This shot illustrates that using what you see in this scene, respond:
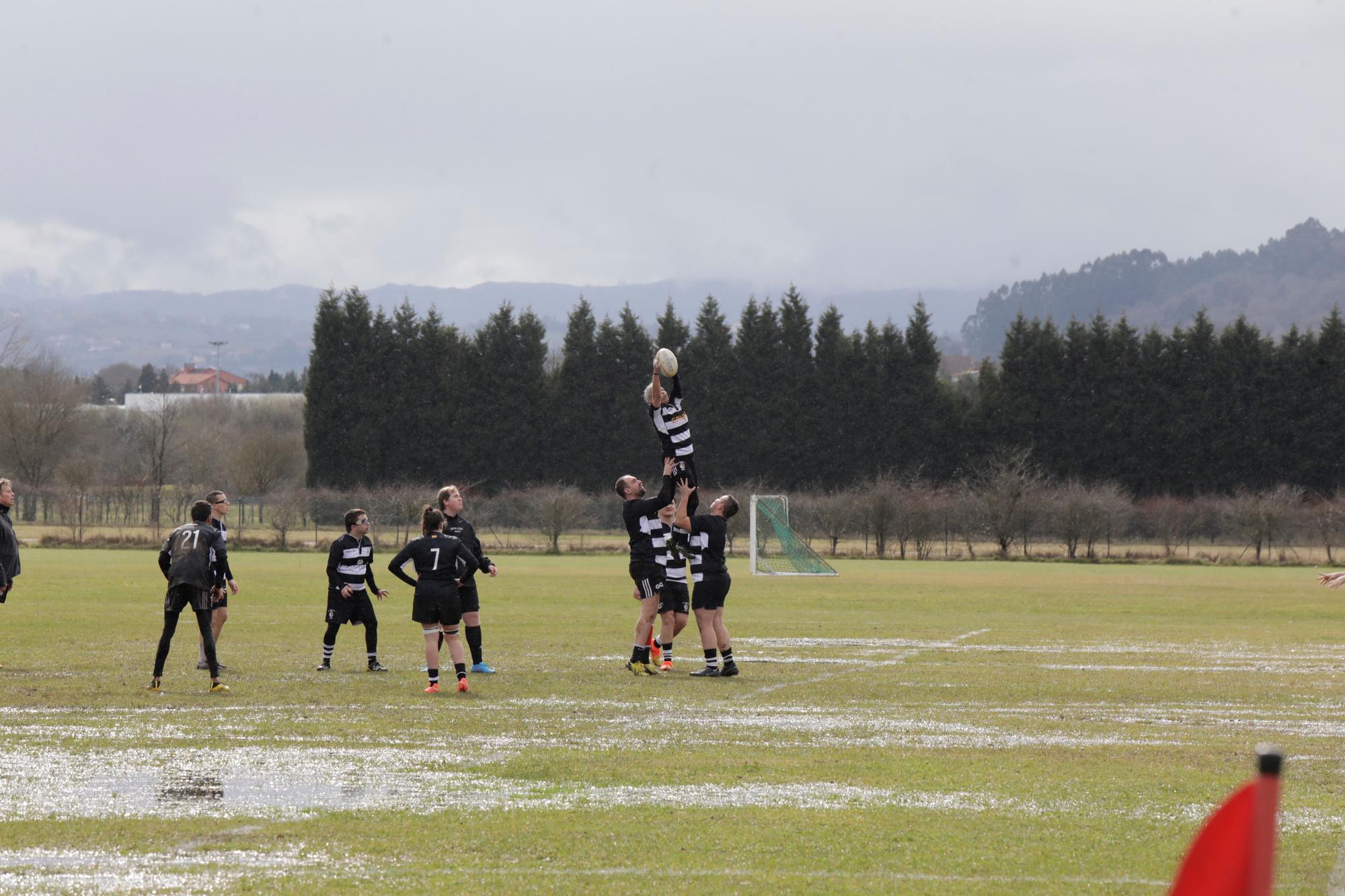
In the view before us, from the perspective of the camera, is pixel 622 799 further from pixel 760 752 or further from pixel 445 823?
pixel 760 752

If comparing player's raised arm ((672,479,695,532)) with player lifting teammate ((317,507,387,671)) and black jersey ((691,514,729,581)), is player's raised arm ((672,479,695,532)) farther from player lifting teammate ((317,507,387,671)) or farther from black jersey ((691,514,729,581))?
player lifting teammate ((317,507,387,671))

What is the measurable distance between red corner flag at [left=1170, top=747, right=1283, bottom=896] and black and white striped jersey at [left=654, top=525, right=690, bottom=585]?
13234mm

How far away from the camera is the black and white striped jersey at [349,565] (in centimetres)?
1592

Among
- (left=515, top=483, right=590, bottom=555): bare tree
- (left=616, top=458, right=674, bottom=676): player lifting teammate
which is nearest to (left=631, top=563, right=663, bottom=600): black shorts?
(left=616, top=458, right=674, bottom=676): player lifting teammate

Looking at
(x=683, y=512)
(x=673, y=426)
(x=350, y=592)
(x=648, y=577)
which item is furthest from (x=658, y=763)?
(x=350, y=592)

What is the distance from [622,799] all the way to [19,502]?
225 ft

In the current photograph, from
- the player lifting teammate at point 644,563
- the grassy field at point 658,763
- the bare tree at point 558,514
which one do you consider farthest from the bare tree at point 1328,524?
the player lifting teammate at point 644,563

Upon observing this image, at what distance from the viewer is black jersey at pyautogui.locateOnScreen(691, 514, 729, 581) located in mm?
15250

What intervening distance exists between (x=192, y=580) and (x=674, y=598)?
513 centimetres

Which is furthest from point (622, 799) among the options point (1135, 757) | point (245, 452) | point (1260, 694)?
point (245, 452)

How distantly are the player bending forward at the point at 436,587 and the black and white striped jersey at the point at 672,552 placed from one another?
2.37 metres

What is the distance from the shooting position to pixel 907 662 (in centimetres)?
1716

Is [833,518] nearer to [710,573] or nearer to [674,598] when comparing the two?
[674,598]

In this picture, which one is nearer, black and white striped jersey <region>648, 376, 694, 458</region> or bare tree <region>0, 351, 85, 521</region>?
black and white striped jersey <region>648, 376, 694, 458</region>
